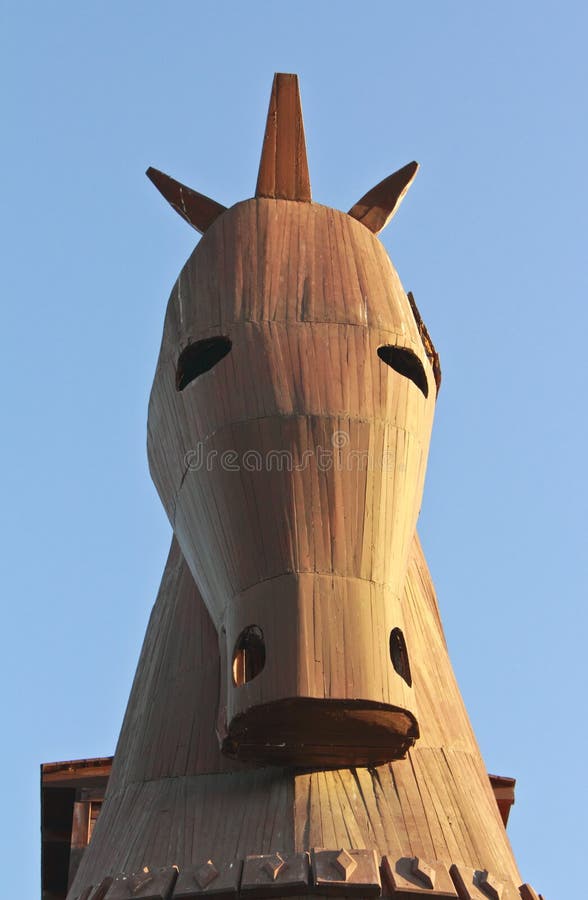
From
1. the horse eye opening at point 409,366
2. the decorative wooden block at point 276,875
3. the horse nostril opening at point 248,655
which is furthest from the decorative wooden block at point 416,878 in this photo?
the horse eye opening at point 409,366

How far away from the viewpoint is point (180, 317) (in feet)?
29.6

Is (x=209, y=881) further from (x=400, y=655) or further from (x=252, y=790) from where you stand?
(x=400, y=655)

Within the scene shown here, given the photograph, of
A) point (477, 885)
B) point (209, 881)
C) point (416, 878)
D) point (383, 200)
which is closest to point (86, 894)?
point (209, 881)

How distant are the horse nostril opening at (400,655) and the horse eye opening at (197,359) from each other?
1.99 m

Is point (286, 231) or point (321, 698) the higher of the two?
point (286, 231)

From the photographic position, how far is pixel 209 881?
282 inches

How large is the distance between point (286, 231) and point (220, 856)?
3877 millimetres

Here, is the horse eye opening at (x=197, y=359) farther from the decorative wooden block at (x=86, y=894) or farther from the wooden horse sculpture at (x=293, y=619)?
the decorative wooden block at (x=86, y=894)

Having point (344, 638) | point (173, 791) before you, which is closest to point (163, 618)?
point (173, 791)

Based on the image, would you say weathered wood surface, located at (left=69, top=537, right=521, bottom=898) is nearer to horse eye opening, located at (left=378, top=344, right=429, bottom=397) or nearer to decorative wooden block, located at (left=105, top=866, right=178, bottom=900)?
decorative wooden block, located at (left=105, top=866, right=178, bottom=900)

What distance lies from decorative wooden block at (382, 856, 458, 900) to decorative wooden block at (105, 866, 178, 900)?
1071 mm

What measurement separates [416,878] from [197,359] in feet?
11.1

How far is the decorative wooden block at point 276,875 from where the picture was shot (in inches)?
276

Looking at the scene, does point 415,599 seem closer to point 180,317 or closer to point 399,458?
point 399,458
